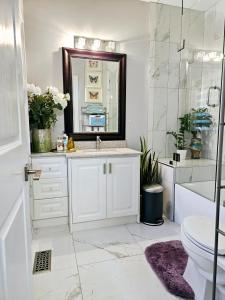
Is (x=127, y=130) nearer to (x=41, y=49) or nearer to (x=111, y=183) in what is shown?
(x=111, y=183)

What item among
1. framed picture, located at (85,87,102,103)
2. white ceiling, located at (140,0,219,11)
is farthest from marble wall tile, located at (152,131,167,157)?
white ceiling, located at (140,0,219,11)

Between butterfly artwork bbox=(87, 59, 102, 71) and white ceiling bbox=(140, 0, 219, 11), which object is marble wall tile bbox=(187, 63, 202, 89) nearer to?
white ceiling bbox=(140, 0, 219, 11)

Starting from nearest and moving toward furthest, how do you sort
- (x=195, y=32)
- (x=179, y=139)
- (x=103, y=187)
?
(x=103, y=187)
(x=195, y=32)
(x=179, y=139)

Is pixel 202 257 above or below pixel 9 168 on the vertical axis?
below

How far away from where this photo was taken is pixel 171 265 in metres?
1.74

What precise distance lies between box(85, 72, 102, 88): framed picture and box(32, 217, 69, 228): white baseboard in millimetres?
1619

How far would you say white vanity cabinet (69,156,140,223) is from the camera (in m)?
2.28

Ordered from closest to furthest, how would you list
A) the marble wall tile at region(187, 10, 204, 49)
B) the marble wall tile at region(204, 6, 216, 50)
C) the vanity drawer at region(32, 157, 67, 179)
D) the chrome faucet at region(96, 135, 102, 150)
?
the vanity drawer at region(32, 157, 67, 179), the chrome faucet at region(96, 135, 102, 150), the marble wall tile at region(204, 6, 216, 50), the marble wall tile at region(187, 10, 204, 49)

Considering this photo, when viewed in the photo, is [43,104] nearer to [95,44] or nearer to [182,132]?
[95,44]

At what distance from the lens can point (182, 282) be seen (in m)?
1.56

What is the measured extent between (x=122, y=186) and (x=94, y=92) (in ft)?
3.94

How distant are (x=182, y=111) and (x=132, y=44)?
1.15 m

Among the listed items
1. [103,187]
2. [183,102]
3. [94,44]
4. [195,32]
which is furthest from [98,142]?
[195,32]

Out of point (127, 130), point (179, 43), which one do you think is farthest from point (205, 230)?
point (179, 43)
